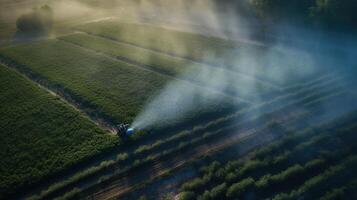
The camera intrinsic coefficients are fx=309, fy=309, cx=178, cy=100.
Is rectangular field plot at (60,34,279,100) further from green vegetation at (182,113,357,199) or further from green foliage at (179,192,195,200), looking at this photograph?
green foliage at (179,192,195,200)

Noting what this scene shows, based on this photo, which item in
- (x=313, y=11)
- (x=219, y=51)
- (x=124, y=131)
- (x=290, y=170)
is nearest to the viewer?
(x=290, y=170)

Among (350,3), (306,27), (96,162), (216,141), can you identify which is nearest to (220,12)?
(306,27)

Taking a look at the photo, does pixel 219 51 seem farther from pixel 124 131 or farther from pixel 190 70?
pixel 124 131

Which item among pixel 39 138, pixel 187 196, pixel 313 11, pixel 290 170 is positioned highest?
pixel 313 11

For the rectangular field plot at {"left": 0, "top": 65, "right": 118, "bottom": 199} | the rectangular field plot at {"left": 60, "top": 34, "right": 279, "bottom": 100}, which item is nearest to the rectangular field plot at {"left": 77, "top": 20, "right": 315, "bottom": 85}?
the rectangular field plot at {"left": 60, "top": 34, "right": 279, "bottom": 100}

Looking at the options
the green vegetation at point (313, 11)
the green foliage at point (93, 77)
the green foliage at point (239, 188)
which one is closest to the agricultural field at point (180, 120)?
the green foliage at point (239, 188)

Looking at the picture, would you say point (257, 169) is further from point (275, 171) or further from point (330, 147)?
point (330, 147)

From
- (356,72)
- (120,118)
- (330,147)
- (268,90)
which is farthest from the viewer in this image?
(356,72)

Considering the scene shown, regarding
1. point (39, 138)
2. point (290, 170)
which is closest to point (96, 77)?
point (39, 138)
